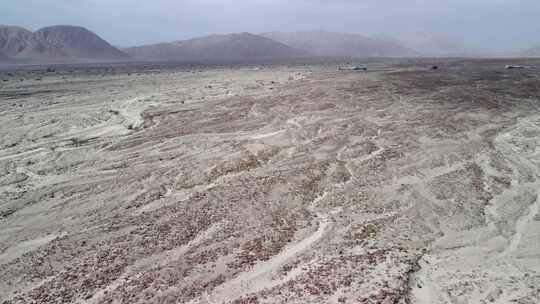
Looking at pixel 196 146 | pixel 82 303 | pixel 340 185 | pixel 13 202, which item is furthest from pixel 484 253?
pixel 13 202

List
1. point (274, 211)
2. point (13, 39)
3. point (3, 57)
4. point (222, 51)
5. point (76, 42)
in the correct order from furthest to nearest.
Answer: point (222, 51)
point (76, 42)
point (13, 39)
point (3, 57)
point (274, 211)

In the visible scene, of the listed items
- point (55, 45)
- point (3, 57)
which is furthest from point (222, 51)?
point (3, 57)

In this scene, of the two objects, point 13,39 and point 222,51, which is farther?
point 222,51

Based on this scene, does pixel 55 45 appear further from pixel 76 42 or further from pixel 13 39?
pixel 13 39

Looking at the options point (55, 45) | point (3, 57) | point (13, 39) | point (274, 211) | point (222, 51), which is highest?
point (13, 39)

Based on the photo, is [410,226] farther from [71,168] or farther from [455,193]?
[71,168]
